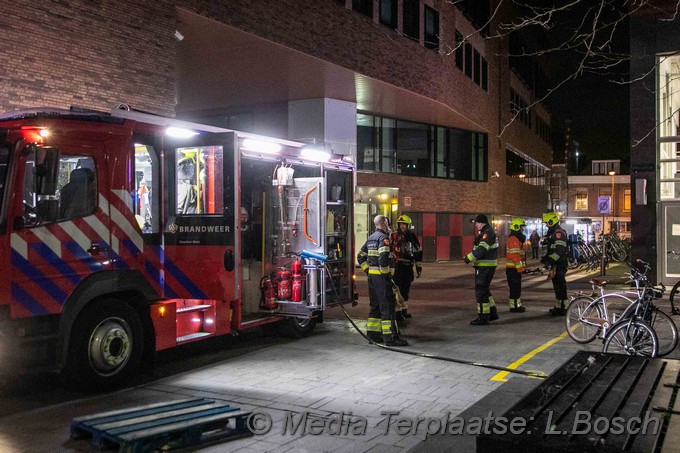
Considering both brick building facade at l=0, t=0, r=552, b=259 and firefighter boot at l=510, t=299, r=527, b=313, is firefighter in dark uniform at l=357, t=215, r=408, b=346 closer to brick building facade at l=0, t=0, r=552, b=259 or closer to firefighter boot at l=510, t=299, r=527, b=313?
brick building facade at l=0, t=0, r=552, b=259

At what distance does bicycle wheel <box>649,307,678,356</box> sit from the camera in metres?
8.70

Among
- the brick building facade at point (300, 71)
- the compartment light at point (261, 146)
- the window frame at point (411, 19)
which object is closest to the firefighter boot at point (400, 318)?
the compartment light at point (261, 146)

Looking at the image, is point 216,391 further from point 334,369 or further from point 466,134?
point 466,134

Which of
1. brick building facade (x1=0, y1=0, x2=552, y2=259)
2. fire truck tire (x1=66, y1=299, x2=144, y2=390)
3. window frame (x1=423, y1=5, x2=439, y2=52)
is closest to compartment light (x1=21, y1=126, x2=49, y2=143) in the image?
fire truck tire (x1=66, y1=299, x2=144, y2=390)

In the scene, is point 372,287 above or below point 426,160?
below

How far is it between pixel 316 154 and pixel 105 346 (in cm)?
458

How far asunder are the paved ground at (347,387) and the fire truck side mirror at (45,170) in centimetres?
218

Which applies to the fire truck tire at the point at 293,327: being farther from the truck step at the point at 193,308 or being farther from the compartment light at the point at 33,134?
the compartment light at the point at 33,134

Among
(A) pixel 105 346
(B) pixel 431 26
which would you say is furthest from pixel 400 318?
(B) pixel 431 26

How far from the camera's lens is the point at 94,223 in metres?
7.34

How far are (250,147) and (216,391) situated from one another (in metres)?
3.33

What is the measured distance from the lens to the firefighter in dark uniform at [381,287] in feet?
31.3

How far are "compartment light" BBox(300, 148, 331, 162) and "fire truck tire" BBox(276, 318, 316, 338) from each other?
2.52 m

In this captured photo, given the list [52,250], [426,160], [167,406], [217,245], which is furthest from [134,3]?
[426,160]
